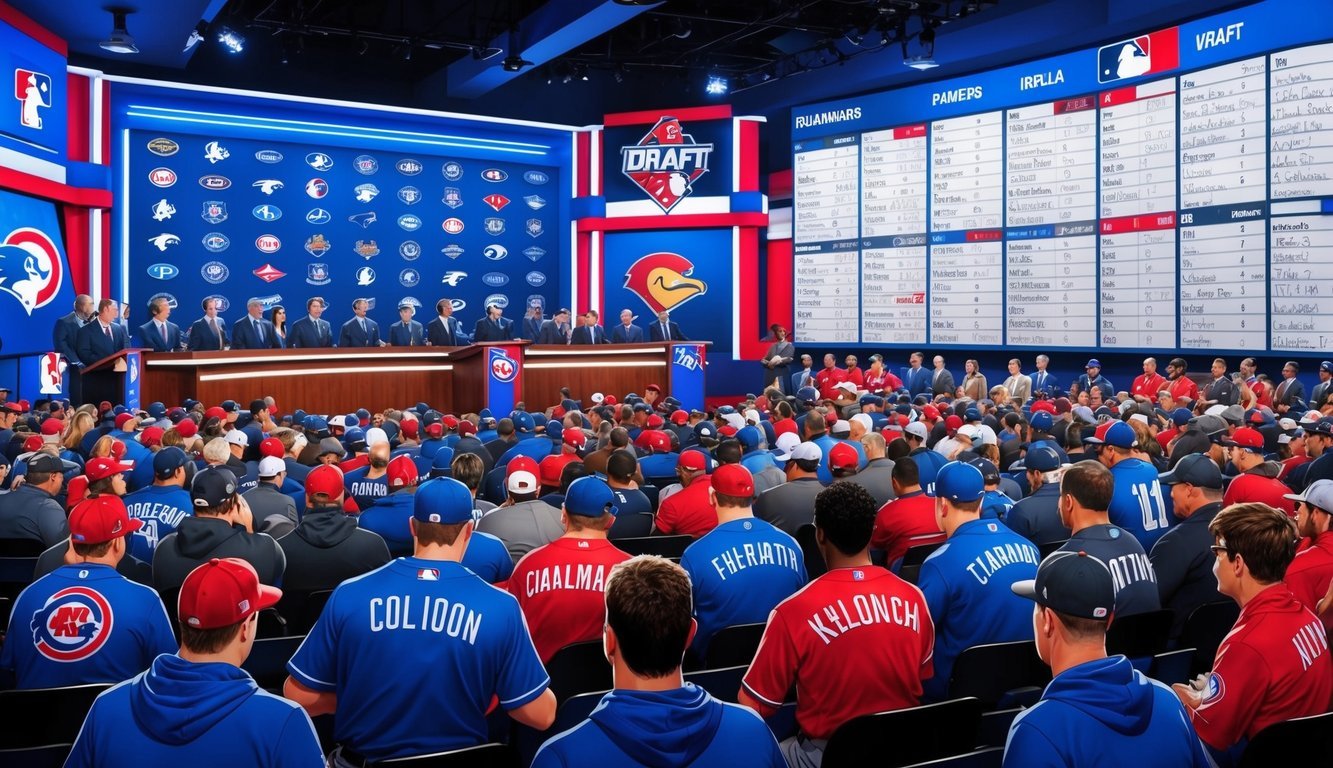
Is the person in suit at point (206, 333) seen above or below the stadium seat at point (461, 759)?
above

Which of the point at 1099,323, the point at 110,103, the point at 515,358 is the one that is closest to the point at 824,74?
the point at 1099,323

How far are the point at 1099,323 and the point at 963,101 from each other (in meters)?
4.47

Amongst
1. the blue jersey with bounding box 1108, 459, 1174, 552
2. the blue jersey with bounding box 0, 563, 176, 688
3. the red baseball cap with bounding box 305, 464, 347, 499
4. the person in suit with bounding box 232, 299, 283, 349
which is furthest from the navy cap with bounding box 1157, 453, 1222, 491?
the person in suit with bounding box 232, 299, 283, 349

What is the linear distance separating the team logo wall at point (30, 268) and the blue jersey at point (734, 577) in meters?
13.7

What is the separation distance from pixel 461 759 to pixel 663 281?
20333 millimetres

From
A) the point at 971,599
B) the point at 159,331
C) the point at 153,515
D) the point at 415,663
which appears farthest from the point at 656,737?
the point at 159,331

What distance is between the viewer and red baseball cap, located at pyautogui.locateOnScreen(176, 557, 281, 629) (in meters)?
2.74

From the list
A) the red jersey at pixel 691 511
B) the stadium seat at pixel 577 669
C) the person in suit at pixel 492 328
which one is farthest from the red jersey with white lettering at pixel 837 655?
the person in suit at pixel 492 328

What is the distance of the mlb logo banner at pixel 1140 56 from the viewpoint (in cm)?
1588

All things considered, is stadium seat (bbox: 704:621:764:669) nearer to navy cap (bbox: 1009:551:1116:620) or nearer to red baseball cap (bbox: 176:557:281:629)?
navy cap (bbox: 1009:551:1116:620)

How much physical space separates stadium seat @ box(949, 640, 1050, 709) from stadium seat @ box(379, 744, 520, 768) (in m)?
1.75

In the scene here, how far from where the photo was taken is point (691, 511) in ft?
22.5

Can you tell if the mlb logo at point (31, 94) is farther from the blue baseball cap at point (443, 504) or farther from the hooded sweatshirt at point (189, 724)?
the hooded sweatshirt at point (189, 724)

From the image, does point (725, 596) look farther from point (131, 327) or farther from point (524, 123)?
point (524, 123)
